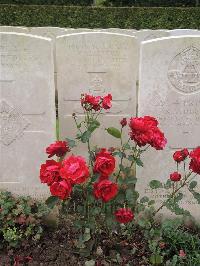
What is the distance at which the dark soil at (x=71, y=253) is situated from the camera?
3479mm

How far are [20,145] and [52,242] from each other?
0.85 metres

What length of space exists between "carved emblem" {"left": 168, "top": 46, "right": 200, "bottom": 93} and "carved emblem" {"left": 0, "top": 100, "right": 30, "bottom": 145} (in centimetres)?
124

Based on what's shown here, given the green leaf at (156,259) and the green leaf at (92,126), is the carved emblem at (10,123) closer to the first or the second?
the green leaf at (92,126)

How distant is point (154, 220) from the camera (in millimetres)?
4043

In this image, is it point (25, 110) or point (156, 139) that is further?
point (25, 110)

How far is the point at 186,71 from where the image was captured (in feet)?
12.2

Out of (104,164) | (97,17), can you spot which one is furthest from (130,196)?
(97,17)

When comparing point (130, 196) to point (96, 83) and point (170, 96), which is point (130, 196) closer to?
point (170, 96)

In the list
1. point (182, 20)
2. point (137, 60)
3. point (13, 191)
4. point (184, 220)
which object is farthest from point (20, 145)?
point (182, 20)

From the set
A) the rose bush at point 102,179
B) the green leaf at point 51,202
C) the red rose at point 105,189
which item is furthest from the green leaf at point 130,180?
the green leaf at point 51,202

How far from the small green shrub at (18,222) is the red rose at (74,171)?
3.85 feet

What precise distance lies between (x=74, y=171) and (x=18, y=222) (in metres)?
1.27

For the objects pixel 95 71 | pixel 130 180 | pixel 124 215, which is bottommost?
pixel 124 215

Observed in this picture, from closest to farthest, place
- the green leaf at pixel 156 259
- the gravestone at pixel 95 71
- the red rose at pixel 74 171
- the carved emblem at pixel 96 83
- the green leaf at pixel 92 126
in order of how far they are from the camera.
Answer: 1. the red rose at pixel 74 171
2. the green leaf at pixel 92 126
3. the green leaf at pixel 156 259
4. the gravestone at pixel 95 71
5. the carved emblem at pixel 96 83
